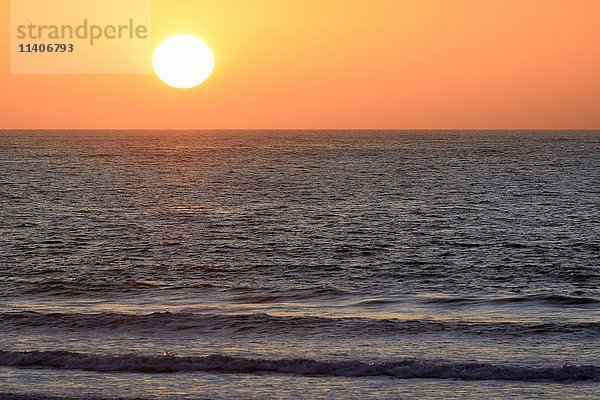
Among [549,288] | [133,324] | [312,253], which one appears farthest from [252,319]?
[312,253]

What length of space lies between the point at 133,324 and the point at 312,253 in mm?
17968

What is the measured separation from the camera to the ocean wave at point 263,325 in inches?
1000

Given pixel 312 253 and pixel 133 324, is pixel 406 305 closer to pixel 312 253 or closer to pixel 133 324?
pixel 133 324

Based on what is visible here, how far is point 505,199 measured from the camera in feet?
246

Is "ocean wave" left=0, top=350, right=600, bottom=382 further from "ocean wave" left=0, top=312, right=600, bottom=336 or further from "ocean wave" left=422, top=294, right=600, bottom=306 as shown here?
"ocean wave" left=422, top=294, right=600, bottom=306

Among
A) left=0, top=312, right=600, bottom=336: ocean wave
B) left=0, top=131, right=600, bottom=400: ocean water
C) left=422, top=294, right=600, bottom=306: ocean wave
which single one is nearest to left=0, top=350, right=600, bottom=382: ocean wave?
left=0, top=131, right=600, bottom=400: ocean water

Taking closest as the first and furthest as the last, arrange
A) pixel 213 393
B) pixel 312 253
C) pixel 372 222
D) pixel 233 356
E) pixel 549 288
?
pixel 213 393 → pixel 233 356 → pixel 549 288 → pixel 312 253 → pixel 372 222

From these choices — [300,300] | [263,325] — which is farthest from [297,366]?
[300,300]

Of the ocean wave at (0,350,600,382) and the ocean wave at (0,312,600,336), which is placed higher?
the ocean wave at (0,350,600,382)

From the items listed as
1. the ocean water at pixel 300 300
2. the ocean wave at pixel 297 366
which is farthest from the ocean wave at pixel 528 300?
the ocean wave at pixel 297 366

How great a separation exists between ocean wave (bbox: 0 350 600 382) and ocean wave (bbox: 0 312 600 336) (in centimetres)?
361

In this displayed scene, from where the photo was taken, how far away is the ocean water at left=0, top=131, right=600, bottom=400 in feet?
66.3

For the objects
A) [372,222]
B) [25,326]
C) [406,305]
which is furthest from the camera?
[372,222]

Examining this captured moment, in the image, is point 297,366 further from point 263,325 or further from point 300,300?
point 300,300
